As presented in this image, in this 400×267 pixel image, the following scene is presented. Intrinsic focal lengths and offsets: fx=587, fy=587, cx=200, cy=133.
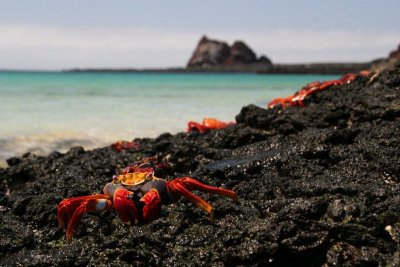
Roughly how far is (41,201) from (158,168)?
133 cm

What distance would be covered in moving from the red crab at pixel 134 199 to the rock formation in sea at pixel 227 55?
353 feet

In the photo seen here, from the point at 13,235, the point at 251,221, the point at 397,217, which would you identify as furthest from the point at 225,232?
the point at 13,235

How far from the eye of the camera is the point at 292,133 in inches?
296

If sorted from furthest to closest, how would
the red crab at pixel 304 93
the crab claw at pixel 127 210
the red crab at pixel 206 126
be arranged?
1. the red crab at pixel 304 93
2. the red crab at pixel 206 126
3. the crab claw at pixel 127 210

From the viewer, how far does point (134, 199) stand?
4832 mm

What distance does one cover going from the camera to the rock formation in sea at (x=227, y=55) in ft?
372

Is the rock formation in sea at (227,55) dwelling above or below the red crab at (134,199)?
below

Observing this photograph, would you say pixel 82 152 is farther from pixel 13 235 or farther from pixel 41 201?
pixel 13 235

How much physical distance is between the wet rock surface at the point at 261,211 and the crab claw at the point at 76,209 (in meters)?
0.08

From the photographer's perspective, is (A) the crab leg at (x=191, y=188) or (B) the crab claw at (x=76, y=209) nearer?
(B) the crab claw at (x=76, y=209)

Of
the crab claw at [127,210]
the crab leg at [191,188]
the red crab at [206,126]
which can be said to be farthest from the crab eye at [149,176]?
the red crab at [206,126]

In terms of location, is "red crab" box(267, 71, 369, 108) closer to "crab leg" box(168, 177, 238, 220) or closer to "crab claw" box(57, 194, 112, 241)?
"crab leg" box(168, 177, 238, 220)

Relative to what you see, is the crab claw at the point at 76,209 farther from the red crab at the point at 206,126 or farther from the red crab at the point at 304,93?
the red crab at the point at 304,93

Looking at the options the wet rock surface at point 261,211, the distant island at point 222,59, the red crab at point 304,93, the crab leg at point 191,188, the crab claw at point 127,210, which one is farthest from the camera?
the distant island at point 222,59
